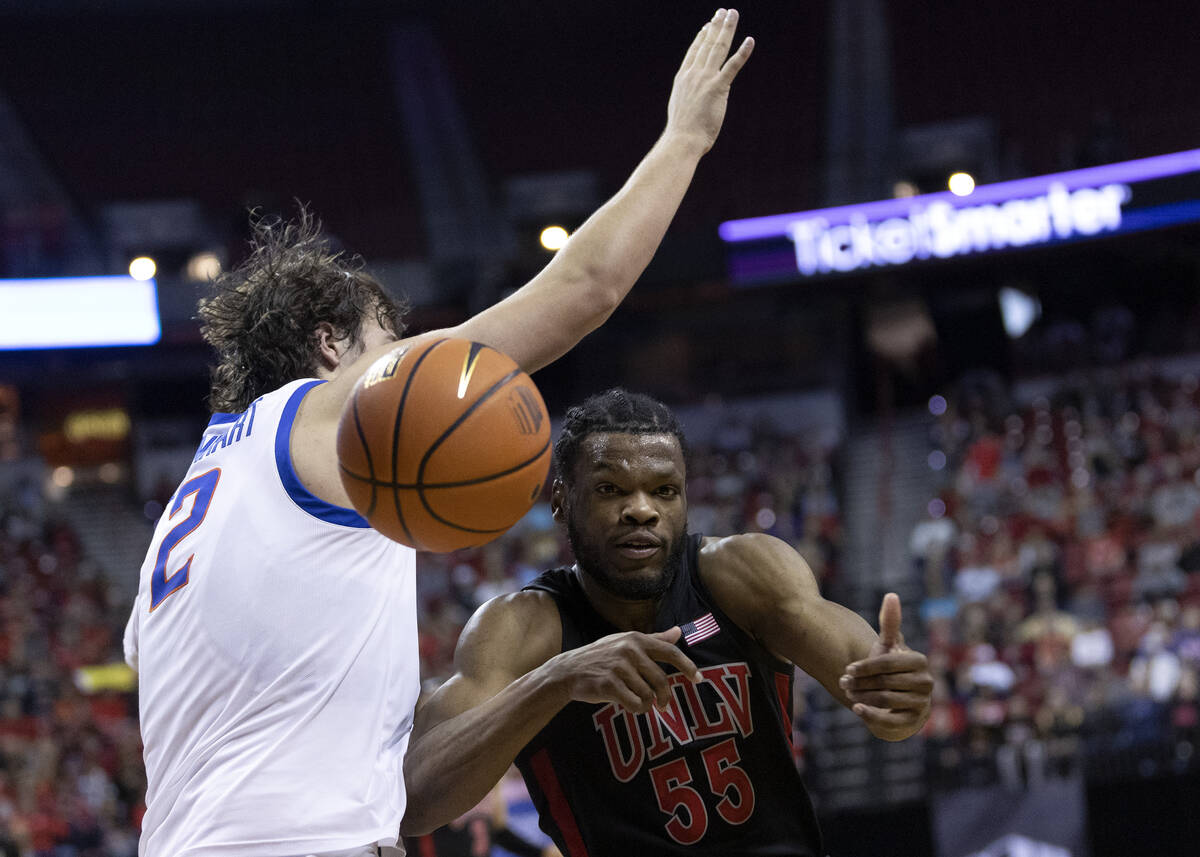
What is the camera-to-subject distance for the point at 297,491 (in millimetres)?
2236

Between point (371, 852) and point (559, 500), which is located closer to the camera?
point (371, 852)

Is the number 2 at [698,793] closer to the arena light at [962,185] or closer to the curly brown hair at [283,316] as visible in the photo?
the curly brown hair at [283,316]

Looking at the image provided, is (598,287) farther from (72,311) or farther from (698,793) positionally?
(72,311)

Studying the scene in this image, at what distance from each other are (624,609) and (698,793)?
523mm

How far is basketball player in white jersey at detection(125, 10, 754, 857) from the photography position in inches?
85.4

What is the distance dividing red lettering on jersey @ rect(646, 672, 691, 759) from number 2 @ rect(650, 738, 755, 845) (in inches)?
1.8

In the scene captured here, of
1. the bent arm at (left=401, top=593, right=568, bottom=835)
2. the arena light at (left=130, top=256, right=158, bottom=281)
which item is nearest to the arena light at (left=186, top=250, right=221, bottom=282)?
the arena light at (left=130, top=256, right=158, bottom=281)

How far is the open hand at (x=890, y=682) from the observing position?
2434 mm

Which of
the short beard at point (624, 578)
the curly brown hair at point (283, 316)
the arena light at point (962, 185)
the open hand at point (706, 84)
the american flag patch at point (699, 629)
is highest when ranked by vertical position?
the arena light at point (962, 185)

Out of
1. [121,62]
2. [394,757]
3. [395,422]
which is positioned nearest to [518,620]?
[394,757]

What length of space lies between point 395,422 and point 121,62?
1934cm

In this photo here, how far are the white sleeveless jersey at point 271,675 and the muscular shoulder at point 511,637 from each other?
2.73 feet

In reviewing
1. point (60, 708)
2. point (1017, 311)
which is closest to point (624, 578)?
point (60, 708)

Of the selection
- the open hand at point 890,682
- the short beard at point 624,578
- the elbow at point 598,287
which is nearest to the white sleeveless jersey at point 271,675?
the elbow at point 598,287
